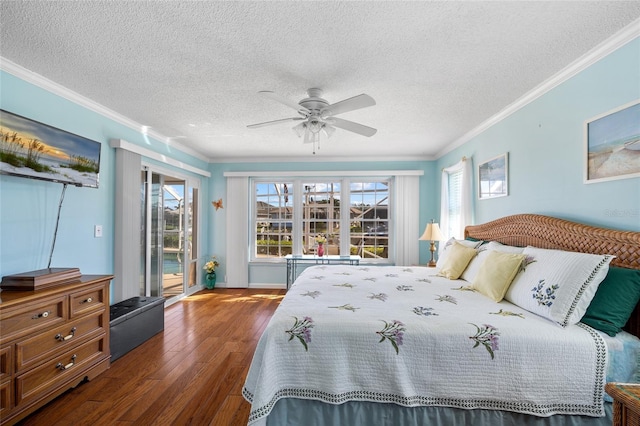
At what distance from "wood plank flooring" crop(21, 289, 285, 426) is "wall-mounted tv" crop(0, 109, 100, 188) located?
1.65m

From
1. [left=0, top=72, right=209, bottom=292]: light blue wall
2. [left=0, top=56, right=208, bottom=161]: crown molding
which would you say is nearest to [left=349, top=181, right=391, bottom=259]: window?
[left=0, top=56, right=208, bottom=161]: crown molding

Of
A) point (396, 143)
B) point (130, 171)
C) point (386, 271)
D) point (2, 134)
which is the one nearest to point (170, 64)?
point (2, 134)

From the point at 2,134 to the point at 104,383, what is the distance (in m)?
1.94

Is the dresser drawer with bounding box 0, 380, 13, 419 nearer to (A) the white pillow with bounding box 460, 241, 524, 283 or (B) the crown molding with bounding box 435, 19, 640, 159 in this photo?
(A) the white pillow with bounding box 460, 241, 524, 283

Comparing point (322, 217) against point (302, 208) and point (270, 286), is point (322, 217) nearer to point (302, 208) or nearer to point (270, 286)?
point (302, 208)

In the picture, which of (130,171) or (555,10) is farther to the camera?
(130,171)

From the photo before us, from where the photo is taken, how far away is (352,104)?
2.24 m

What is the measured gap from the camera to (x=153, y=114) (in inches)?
128

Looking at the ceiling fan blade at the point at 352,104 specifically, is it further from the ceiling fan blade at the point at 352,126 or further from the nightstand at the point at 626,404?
the nightstand at the point at 626,404

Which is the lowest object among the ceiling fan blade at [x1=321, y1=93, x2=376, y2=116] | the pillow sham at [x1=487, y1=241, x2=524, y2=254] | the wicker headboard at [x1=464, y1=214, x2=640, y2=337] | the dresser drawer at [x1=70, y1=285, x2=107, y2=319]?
the dresser drawer at [x1=70, y1=285, x2=107, y2=319]

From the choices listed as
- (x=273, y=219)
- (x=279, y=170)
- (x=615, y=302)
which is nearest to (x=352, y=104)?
(x=615, y=302)

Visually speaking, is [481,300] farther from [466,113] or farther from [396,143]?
[396,143]

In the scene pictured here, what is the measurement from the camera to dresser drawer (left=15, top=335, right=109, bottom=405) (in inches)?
72.0

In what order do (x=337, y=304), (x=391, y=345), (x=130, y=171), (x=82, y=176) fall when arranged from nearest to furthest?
(x=391, y=345) < (x=337, y=304) < (x=82, y=176) < (x=130, y=171)
